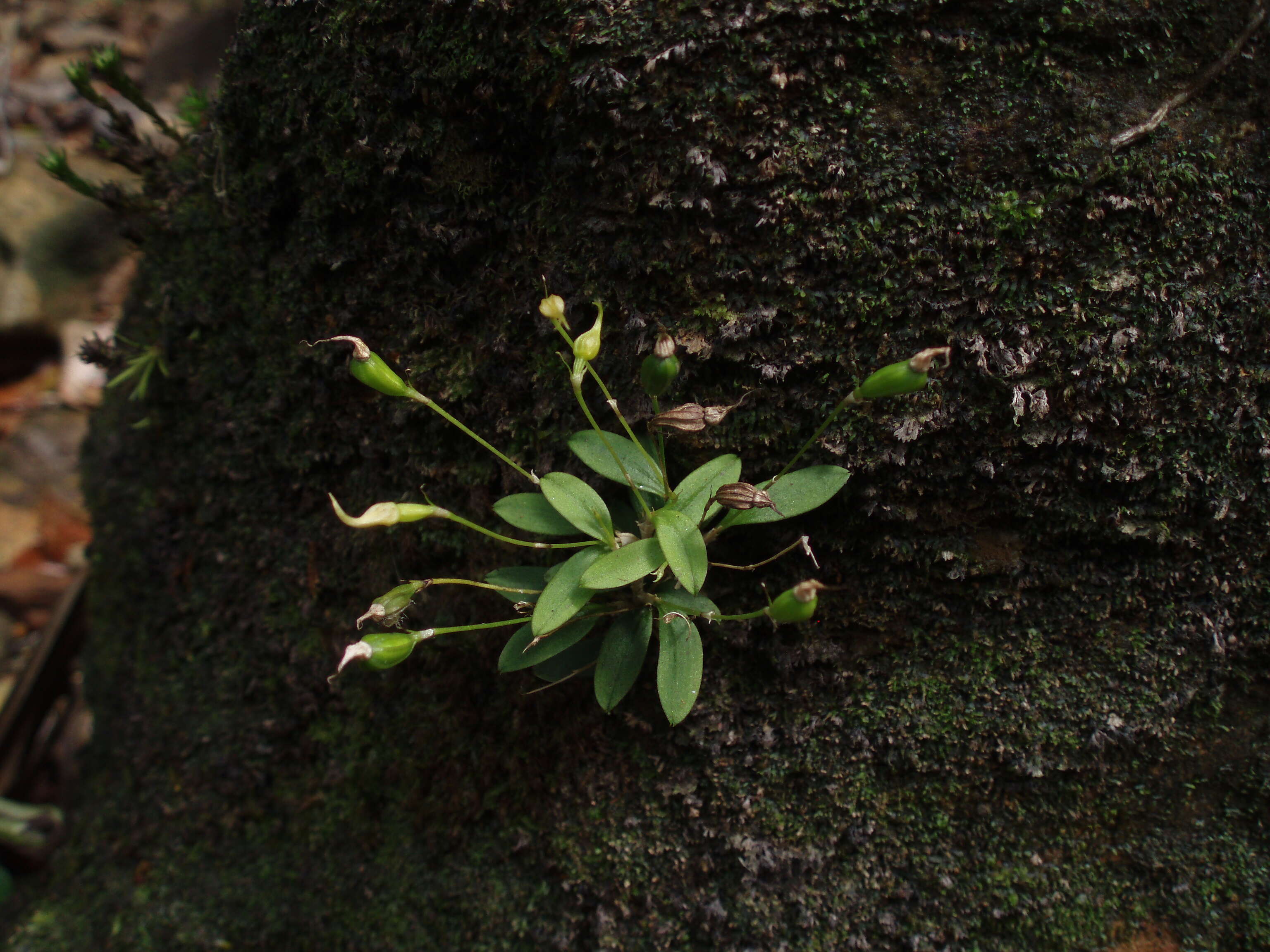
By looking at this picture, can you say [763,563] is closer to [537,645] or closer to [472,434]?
[537,645]

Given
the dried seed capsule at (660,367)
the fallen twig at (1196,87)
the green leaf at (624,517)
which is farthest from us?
the green leaf at (624,517)

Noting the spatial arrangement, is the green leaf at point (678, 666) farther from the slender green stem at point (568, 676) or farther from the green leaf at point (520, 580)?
the green leaf at point (520, 580)

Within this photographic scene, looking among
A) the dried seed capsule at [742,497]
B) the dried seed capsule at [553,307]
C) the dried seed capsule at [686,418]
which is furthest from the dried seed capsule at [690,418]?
the dried seed capsule at [553,307]

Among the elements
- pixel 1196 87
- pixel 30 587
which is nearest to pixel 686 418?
pixel 1196 87

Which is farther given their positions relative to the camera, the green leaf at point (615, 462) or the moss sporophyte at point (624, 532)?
the green leaf at point (615, 462)

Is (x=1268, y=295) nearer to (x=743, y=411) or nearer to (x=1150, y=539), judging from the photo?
(x=1150, y=539)

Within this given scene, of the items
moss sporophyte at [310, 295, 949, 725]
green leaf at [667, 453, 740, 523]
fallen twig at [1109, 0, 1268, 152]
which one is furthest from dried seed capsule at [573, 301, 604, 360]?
fallen twig at [1109, 0, 1268, 152]
